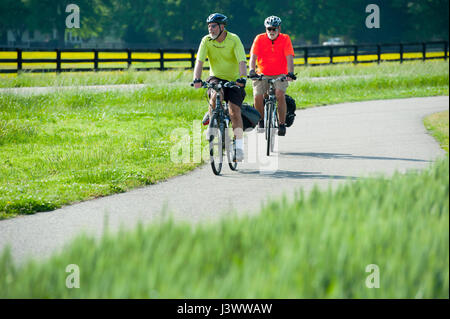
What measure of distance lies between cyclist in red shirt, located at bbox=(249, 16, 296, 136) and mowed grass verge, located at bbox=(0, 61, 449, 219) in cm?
184

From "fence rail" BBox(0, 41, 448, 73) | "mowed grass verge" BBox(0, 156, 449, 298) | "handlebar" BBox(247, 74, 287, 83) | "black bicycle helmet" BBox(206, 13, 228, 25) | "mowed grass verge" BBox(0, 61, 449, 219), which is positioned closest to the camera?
"mowed grass verge" BBox(0, 156, 449, 298)

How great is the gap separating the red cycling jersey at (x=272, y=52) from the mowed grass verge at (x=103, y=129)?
6.91ft

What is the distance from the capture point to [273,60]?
11.2m

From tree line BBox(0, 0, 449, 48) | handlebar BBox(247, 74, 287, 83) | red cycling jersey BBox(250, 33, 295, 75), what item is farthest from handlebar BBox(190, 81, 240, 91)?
tree line BBox(0, 0, 449, 48)

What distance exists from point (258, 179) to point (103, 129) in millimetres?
6382

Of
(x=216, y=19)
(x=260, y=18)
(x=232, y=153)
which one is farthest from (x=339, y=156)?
(x=260, y=18)

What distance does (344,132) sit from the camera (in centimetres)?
1466

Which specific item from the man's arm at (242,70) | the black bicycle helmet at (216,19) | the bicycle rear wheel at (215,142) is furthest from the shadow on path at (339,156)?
the black bicycle helmet at (216,19)

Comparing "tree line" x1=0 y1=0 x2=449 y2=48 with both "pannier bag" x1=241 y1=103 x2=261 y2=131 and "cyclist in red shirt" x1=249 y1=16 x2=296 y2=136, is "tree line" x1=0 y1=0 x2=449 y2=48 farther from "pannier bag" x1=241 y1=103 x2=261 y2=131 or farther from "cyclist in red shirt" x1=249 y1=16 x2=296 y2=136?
"pannier bag" x1=241 y1=103 x2=261 y2=131

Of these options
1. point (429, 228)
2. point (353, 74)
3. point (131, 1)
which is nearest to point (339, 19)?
point (131, 1)

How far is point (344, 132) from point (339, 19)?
65.1 m

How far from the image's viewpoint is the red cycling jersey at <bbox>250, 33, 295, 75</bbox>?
11047 millimetres

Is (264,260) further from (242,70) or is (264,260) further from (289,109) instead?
(289,109)

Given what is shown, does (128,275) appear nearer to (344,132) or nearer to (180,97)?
(344,132)
